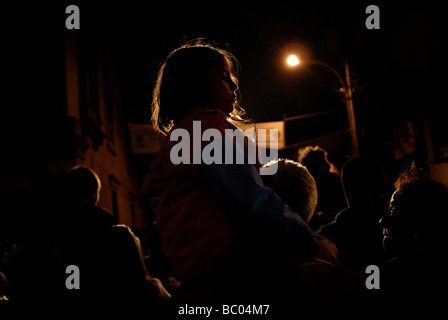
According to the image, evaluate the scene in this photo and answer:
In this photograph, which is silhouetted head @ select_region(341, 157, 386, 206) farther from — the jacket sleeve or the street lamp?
the street lamp

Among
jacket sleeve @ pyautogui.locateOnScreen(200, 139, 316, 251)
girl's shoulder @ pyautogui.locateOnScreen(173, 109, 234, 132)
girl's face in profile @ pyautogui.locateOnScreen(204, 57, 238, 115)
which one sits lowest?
jacket sleeve @ pyautogui.locateOnScreen(200, 139, 316, 251)

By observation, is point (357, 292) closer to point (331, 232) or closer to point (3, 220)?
point (331, 232)

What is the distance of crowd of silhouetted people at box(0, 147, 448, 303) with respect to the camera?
128 centimetres

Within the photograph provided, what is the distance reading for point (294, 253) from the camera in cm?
133

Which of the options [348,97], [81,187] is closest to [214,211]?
[81,187]

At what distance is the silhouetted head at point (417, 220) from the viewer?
193 centimetres

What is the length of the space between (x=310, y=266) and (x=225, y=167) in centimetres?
40

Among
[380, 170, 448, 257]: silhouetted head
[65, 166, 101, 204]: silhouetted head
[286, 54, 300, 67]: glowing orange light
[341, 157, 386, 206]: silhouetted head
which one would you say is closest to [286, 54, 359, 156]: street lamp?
[286, 54, 300, 67]: glowing orange light

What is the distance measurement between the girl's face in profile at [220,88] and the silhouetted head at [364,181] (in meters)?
1.56

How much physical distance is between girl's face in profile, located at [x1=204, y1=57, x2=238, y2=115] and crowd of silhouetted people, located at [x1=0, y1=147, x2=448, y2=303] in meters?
0.37

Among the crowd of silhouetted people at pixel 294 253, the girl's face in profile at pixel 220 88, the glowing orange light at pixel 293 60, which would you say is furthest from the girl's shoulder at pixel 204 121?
the glowing orange light at pixel 293 60

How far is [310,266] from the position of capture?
50.1 inches
